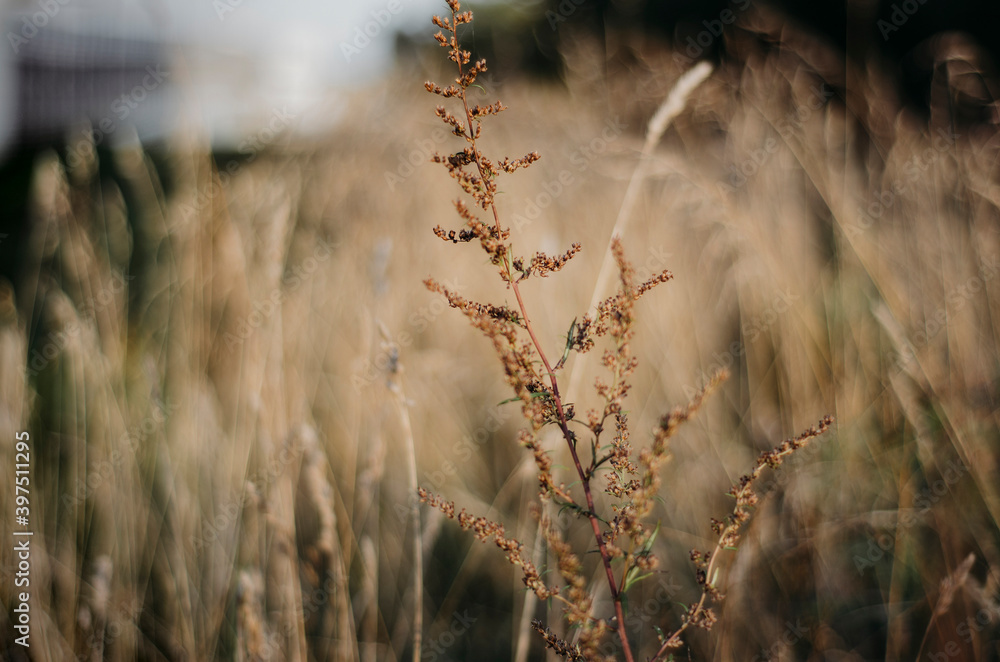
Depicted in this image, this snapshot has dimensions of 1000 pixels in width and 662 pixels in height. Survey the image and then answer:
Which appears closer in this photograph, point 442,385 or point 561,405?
point 561,405

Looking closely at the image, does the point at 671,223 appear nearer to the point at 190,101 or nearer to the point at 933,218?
the point at 933,218

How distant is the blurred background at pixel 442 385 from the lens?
4.42 feet

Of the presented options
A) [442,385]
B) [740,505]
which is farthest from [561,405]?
[442,385]

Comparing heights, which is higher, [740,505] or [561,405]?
[561,405]

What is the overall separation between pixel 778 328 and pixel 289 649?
1.76 metres

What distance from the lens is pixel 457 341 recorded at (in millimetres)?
2604

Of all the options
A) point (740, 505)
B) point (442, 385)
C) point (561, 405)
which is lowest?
point (740, 505)

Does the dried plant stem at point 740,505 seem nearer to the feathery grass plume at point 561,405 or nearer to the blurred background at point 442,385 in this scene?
the feathery grass plume at point 561,405

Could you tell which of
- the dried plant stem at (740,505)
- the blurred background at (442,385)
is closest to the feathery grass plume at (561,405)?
the dried plant stem at (740,505)

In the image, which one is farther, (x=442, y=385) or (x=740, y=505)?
(x=442, y=385)

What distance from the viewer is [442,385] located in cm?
227

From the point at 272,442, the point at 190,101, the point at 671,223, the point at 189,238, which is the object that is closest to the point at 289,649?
the point at 272,442

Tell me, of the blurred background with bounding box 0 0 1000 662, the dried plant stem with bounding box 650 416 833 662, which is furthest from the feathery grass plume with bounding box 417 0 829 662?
the blurred background with bounding box 0 0 1000 662

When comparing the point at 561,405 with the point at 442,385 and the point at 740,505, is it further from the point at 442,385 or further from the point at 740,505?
the point at 442,385
